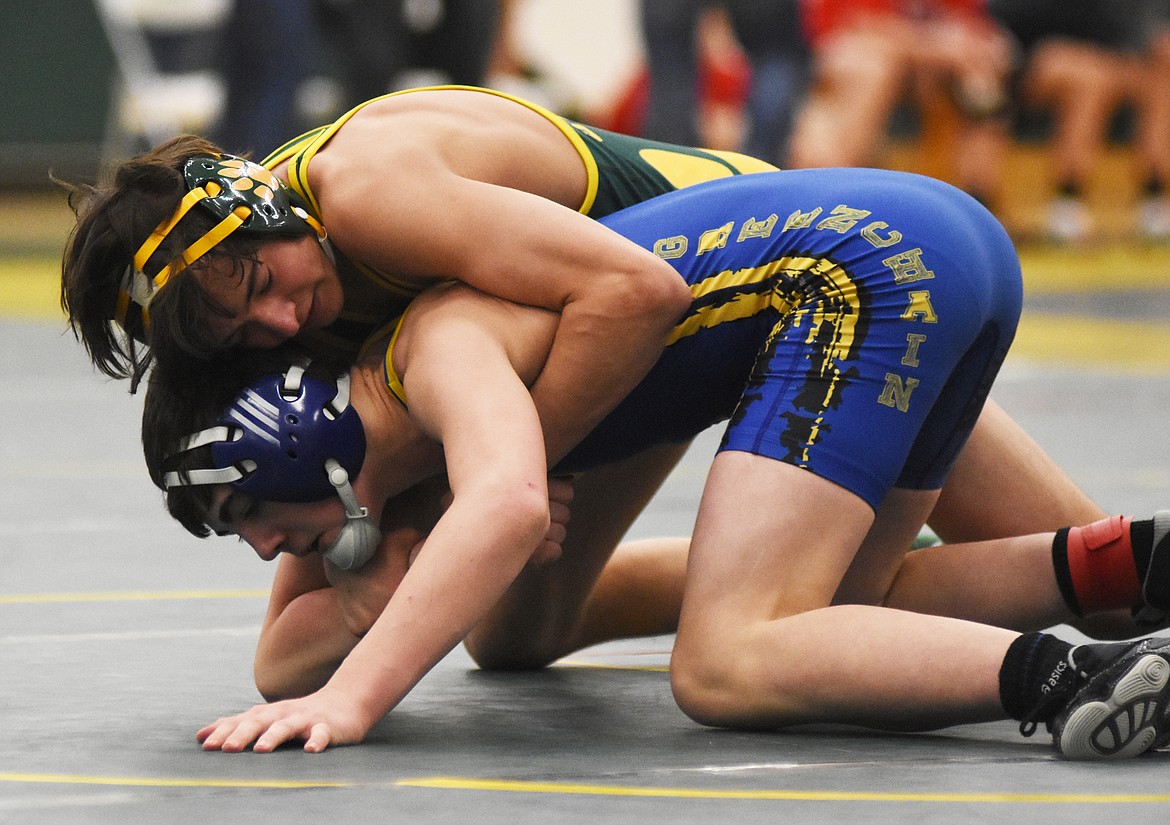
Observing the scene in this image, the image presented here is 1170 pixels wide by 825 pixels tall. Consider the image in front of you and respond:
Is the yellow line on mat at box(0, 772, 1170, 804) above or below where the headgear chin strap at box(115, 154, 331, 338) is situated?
below

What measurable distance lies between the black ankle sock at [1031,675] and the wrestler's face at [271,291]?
99cm

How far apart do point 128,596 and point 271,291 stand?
1.04m

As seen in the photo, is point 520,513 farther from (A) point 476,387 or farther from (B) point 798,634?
(B) point 798,634

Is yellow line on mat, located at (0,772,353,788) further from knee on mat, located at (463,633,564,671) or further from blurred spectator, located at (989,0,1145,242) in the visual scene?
blurred spectator, located at (989,0,1145,242)

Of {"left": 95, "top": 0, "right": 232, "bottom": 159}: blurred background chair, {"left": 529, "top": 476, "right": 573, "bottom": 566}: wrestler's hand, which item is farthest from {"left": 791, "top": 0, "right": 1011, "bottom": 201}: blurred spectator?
{"left": 529, "top": 476, "right": 573, "bottom": 566}: wrestler's hand

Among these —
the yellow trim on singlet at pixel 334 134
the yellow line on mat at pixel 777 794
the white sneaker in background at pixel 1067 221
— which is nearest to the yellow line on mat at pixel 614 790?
the yellow line on mat at pixel 777 794

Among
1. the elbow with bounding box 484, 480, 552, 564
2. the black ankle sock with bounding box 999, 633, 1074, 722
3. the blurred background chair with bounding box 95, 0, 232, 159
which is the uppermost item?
the elbow with bounding box 484, 480, 552, 564

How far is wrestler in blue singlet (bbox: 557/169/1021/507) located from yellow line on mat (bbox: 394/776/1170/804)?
20.3 inches

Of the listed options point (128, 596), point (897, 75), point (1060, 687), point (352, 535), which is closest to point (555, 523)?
point (352, 535)

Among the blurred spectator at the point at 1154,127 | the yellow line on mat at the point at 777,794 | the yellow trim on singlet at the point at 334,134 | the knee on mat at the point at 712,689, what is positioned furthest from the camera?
the blurred spectator at the point at 1154,127

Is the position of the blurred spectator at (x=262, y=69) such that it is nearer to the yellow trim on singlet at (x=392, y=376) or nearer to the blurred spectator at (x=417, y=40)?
the blurred spectator at (x=417, y=40)

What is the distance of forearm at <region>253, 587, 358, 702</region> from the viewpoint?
8.80 feet

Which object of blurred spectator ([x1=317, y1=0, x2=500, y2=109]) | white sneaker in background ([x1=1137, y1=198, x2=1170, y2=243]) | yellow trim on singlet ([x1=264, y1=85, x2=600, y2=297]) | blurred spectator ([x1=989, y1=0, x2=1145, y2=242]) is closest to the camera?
yellow trim on singlet ([x1=264, y1=85, x2=600, y2=297])

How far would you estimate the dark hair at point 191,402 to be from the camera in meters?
2.52
